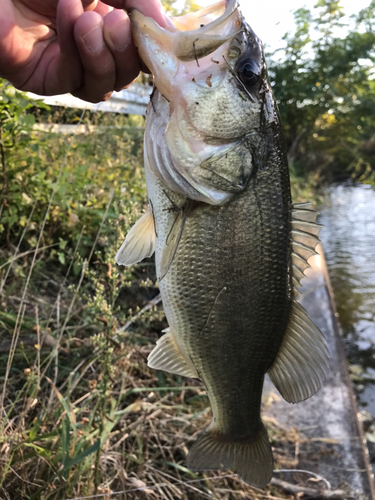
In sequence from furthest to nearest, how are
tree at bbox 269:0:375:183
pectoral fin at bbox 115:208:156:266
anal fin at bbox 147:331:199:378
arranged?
1. tree at bbox 269:0:375:183
2. anal fin at bbox 147:331:199:378
3. pectoral fin at bbox 115:208:156:266

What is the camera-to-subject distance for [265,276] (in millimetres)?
1310

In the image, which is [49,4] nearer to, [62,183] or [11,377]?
[62,183]

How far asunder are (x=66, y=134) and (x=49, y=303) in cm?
167

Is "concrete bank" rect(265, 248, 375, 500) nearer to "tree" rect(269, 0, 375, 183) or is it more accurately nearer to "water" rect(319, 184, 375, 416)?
"water" rect(319, 184, 375, 416)

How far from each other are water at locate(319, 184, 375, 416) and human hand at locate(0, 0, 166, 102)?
334 cm

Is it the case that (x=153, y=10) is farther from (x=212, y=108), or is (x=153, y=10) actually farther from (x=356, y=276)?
(x=356, y=276)

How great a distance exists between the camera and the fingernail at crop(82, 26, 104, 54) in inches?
44.3

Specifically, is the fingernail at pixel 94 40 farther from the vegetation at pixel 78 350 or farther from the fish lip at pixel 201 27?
the vegetation at pixel 78 350

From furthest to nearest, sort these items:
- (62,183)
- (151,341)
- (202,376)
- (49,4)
Result: (151,341)
(62,183)
(202,376)
(49,4)

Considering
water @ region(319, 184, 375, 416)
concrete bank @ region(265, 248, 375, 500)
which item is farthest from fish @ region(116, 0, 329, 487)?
water @ region(319, 184, 375, 416)

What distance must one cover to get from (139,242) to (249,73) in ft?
2.19

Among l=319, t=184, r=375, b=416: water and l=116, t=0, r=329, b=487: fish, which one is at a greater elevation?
l=116, t=0, r=329, b=487: fish

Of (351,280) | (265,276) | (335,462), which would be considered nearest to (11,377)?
(265,276)

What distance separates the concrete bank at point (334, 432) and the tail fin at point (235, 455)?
0.84 metres
